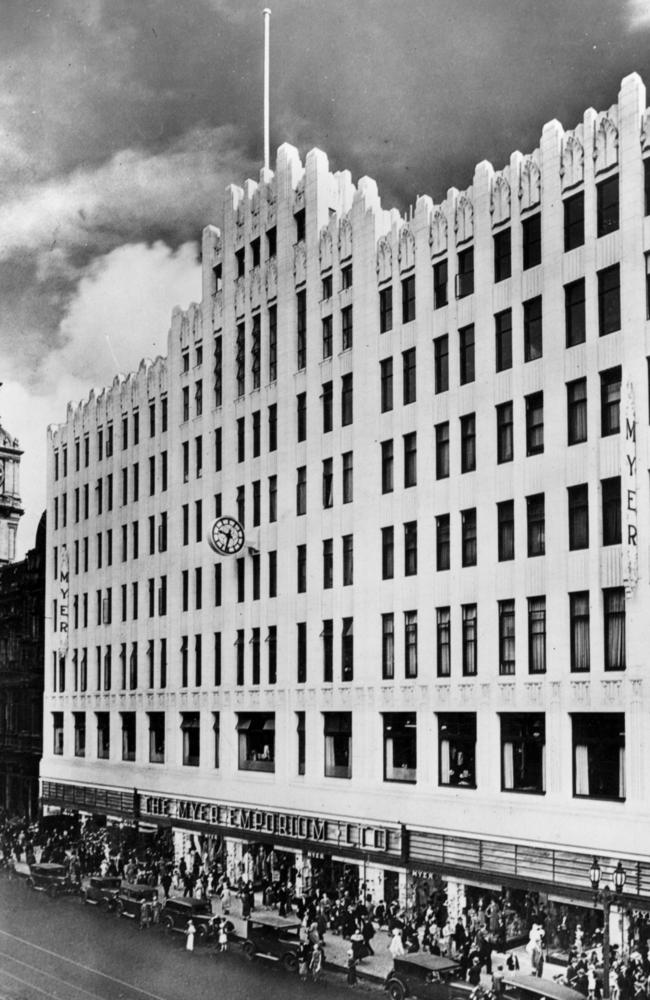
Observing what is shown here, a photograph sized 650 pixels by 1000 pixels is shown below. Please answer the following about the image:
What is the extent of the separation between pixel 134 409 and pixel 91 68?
118 ft

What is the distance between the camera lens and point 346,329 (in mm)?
49812

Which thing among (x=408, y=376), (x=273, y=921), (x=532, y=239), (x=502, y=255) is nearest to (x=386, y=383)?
(x=408, y=376)

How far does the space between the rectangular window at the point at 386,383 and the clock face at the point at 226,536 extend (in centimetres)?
1070

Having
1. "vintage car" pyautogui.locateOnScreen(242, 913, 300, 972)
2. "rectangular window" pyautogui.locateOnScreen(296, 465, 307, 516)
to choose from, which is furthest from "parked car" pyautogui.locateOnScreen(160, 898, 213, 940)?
"rectangular window" pyautogui.locateOnScreen(296, 465, 307, 516)

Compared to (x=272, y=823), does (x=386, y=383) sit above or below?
above

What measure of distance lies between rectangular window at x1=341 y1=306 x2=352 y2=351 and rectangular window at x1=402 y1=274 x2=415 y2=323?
348cm

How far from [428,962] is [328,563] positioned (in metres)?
19.9

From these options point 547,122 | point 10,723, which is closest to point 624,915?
point 547,122

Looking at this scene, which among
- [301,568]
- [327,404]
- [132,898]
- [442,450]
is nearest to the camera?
[442,450]

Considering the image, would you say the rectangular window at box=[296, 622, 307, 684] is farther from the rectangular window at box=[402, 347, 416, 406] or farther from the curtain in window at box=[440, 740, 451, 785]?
the rectangular window at box=[402, 347, 416, 406]

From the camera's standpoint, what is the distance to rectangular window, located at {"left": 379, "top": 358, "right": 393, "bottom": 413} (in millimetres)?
47250

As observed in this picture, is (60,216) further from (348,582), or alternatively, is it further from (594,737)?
(594,737)

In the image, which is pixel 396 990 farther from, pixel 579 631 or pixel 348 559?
pixel 348 559

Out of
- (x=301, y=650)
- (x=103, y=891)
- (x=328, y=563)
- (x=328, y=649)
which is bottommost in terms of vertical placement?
(x=103, y=891)
